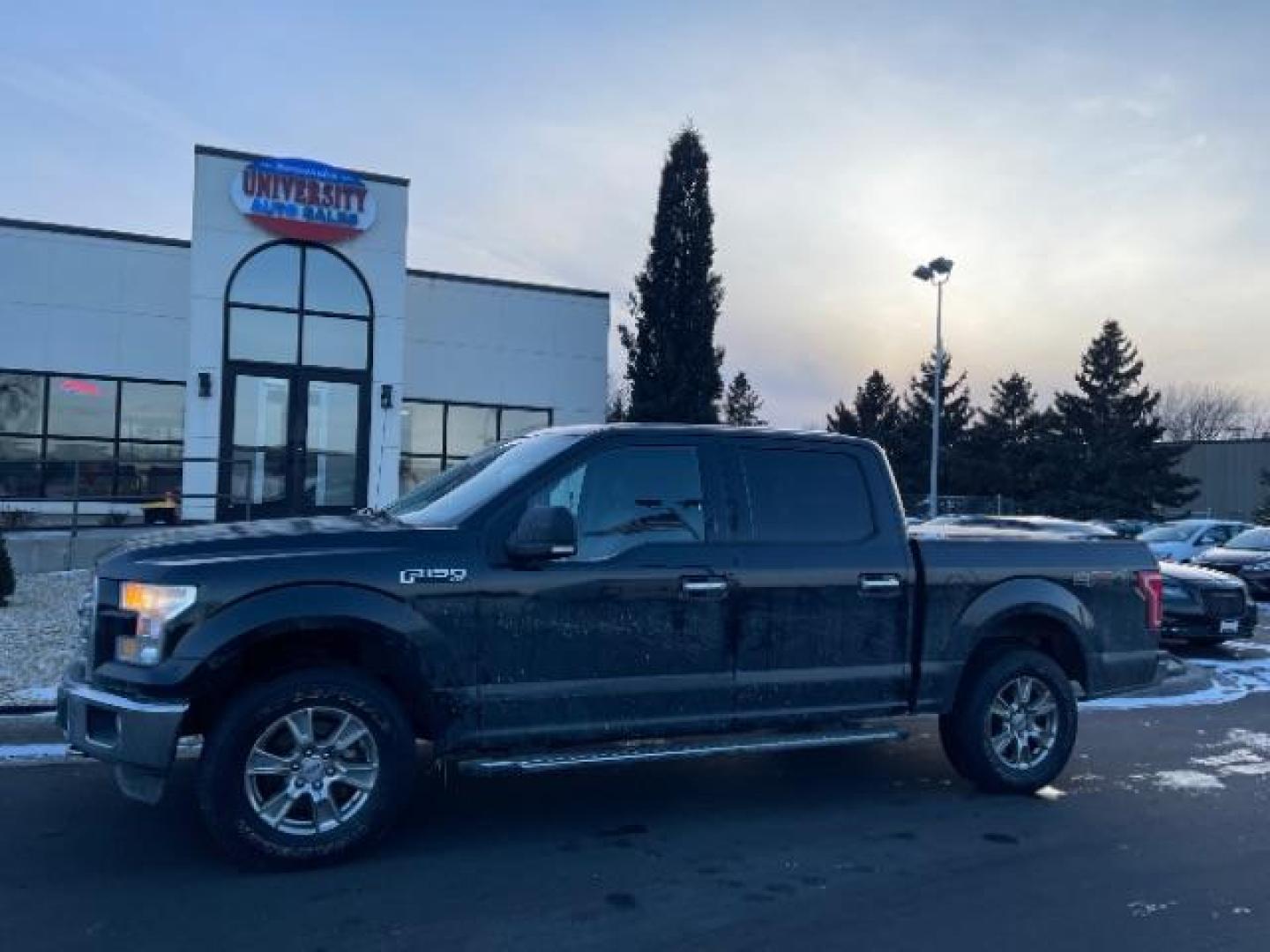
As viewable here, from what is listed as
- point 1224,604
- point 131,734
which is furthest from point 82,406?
point 1224,604

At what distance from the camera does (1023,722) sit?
6.61 m

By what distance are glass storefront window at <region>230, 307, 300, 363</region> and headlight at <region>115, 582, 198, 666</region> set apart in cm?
1467

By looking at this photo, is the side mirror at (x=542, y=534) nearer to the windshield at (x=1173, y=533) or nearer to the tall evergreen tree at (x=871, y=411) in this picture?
the windshield at (x=1173, y=533)

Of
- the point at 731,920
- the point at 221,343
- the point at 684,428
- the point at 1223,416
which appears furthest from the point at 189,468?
the point at 1223,416

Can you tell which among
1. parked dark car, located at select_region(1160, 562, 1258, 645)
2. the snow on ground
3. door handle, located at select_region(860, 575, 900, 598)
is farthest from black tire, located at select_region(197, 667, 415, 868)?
parked dark car, located at select_region(1160, 562, 1258, 645)

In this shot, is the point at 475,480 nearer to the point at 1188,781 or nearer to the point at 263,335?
the point at 1188,781

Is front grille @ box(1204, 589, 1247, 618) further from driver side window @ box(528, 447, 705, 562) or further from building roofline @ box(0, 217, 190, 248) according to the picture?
Result: building roofline @ box(0, 217, 190, 248)

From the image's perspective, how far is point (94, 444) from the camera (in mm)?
20641

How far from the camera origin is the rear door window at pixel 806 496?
6.02 metres

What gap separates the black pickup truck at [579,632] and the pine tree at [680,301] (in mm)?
18849

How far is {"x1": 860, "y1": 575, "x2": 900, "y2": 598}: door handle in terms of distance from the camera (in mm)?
6113

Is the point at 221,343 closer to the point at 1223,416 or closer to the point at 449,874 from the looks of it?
the point at 449,874

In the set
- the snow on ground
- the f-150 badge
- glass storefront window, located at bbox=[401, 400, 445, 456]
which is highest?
glass storefront window, located at bbox=[401, 400, 445, 456]

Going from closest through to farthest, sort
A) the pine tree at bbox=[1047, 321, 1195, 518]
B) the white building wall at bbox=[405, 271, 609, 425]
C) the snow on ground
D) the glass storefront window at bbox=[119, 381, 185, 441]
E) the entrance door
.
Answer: the snow on ground → the entrance door → the glass storefront window at bbox=[119, 381, 185, 441] → the white building wall at bbox=[405, 271, 609, 425] → the pine tree at bbox=[1047, 321, 1195, 518]
